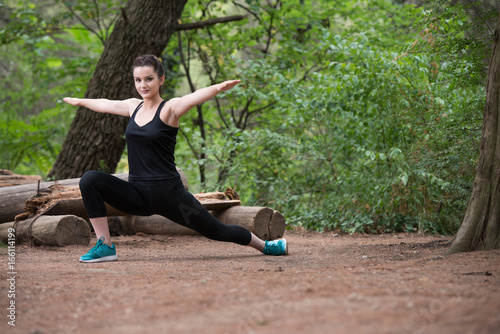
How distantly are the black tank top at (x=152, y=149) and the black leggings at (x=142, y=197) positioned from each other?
0.09m

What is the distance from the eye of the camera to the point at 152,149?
15.3 feet

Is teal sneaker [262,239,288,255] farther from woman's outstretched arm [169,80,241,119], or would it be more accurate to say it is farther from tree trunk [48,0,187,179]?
tree trunk [48,0,187,179]

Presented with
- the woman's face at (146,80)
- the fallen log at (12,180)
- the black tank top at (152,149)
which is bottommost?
the fallen log at (12,180)

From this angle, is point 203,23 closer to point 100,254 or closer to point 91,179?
point 91,179

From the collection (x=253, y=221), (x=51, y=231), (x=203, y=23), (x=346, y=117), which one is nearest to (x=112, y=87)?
(x=203, y=23)

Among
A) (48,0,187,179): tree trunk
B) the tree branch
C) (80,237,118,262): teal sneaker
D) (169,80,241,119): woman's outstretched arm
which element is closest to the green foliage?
the tree branch

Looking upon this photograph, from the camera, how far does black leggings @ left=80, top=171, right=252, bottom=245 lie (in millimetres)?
4691

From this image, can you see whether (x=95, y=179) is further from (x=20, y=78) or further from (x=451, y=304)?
(x=20, y=78)

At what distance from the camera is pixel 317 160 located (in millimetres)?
9445

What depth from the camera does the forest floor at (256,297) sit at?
2.03m

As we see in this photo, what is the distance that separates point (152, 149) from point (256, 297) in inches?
96.0

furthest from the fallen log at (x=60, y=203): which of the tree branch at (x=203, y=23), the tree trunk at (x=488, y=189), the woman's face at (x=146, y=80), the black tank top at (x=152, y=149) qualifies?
the tree branch at (x=203, y=23)

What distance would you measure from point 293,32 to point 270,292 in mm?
9475

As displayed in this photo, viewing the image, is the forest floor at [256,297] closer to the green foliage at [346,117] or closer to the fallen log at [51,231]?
the fallen log at [51,231]
